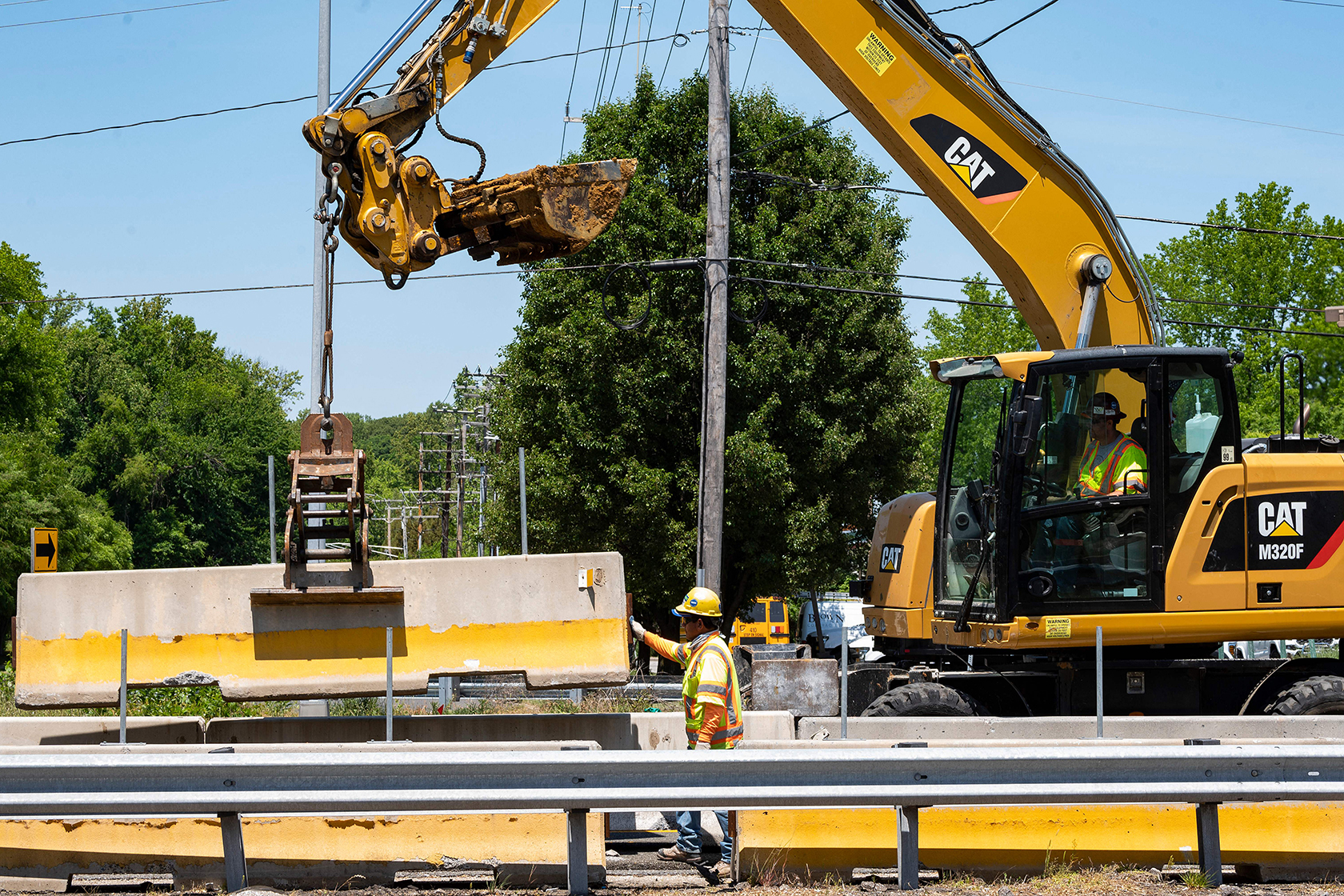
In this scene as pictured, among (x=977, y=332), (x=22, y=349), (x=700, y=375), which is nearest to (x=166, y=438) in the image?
(x=22, y=349)

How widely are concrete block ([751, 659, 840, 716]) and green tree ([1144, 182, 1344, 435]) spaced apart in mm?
34970

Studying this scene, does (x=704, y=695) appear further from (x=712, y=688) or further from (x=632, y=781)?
(x=632, y=781)

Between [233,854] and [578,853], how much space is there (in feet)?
5.31

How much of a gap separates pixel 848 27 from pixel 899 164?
1.17m

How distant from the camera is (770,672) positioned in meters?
11.3

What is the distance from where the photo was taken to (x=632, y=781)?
5609 millimetres

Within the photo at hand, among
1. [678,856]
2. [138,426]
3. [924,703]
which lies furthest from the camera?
[138,426]

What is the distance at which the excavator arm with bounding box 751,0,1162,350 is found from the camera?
989 centimetres

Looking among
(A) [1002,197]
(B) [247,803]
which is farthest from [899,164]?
(B) [247,803]

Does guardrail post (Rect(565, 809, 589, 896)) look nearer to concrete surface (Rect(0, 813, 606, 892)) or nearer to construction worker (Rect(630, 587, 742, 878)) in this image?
concrete surface (Rect(0, 813, 606, 892))

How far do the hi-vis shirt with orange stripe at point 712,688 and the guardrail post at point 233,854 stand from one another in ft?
8.11

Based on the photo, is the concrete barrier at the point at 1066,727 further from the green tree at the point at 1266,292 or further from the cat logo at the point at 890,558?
the green tree at the point at 1266,292

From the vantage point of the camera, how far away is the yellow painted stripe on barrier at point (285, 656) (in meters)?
8.80

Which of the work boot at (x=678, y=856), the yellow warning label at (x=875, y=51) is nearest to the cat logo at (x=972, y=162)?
the yellow warning label at (x=875, y=51)
